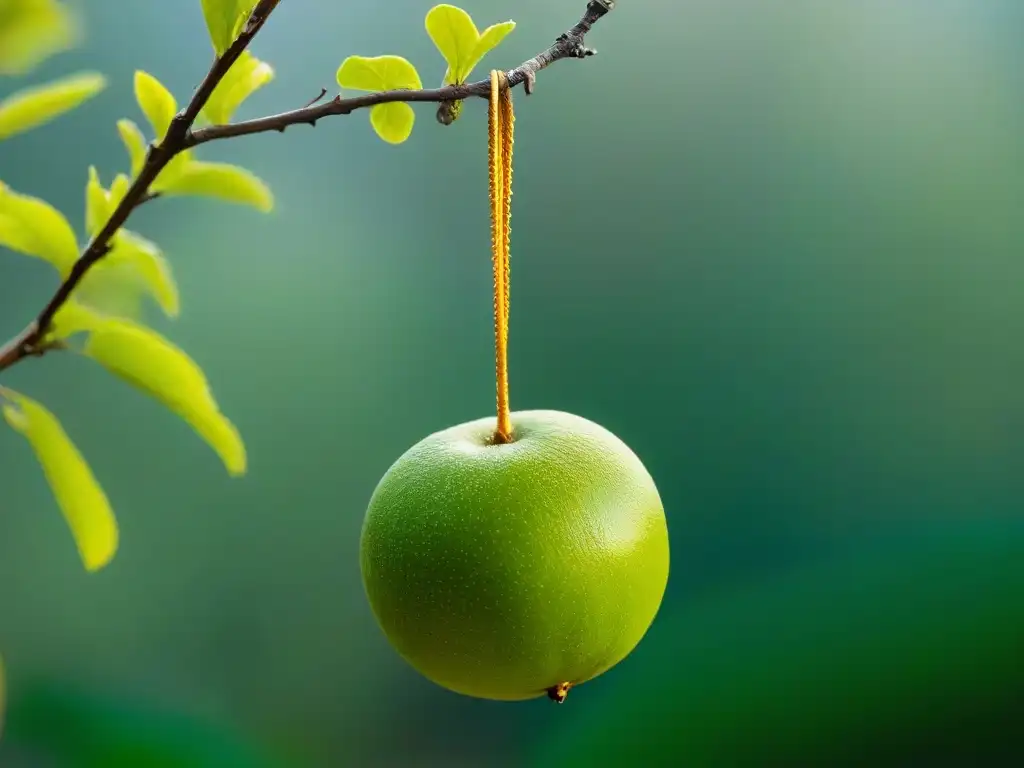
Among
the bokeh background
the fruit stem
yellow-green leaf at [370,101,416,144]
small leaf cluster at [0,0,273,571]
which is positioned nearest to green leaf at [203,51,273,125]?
small leaf cluster at [0,0,273,571]

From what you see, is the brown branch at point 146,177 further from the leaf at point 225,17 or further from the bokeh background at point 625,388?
the bokeh background at point 625,388

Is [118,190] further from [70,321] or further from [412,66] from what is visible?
[412,66]

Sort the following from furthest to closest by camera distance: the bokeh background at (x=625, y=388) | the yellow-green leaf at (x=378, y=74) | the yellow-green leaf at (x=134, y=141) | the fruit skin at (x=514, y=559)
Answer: the bokeh background at (x=625, y=388)
the yellow-green leaf at (x=134, y=141)
the yellow-green leaf at (x=378, y=74)
the fruit skin at (x=514, y=559)

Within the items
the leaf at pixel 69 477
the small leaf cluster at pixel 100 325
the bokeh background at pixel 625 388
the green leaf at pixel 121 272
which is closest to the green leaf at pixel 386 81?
the small leaf cluster at pixel 100 325

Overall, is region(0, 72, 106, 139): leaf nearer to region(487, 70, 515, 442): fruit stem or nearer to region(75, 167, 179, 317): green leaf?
region(75, 167, 179, 317): green leaf

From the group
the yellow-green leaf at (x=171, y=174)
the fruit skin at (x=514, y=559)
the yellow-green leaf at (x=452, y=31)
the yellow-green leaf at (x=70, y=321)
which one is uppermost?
the yellow-green leaf at (x=452, y=31)

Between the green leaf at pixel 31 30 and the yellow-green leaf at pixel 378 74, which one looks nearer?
the green leaf at pixel 31 30

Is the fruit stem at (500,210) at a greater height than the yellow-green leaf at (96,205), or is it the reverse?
the yellow-green leaf at (96,205)
